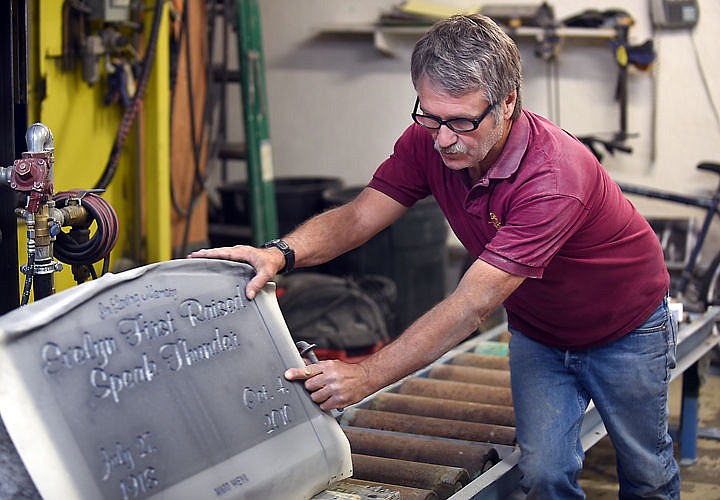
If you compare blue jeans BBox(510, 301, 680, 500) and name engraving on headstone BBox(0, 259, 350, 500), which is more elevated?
name engraving on headstone BBox(0, 259, 350, 500)

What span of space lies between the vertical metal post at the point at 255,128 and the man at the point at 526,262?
255 cm

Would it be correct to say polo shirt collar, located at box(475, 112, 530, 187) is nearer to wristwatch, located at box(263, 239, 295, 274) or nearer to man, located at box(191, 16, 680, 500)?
man, located at box(191, 16, 680, 500)

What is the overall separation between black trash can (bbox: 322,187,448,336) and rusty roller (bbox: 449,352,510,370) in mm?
1503

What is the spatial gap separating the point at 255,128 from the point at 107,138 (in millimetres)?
1059

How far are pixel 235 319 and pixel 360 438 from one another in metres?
0.89

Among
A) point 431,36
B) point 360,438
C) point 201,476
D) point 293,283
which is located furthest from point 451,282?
point 201,476

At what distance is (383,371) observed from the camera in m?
2.12

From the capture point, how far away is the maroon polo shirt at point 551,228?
85.7 inches

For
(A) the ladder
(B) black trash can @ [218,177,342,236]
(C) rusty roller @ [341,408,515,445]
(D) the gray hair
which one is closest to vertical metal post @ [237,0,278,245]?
(A) the ladder

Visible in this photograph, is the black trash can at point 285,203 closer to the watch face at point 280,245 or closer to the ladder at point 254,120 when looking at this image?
the ladder at point 254,120

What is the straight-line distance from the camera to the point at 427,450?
2748 millimetres

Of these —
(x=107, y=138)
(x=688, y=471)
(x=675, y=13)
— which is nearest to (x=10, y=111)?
(x=107, y=138)

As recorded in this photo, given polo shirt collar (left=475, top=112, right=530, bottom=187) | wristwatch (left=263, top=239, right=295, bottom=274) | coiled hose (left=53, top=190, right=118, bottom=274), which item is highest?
polo shirt collar (left=475, top=112, right=530, bottom=187)

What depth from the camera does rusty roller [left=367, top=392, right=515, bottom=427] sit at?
3.08 metres
